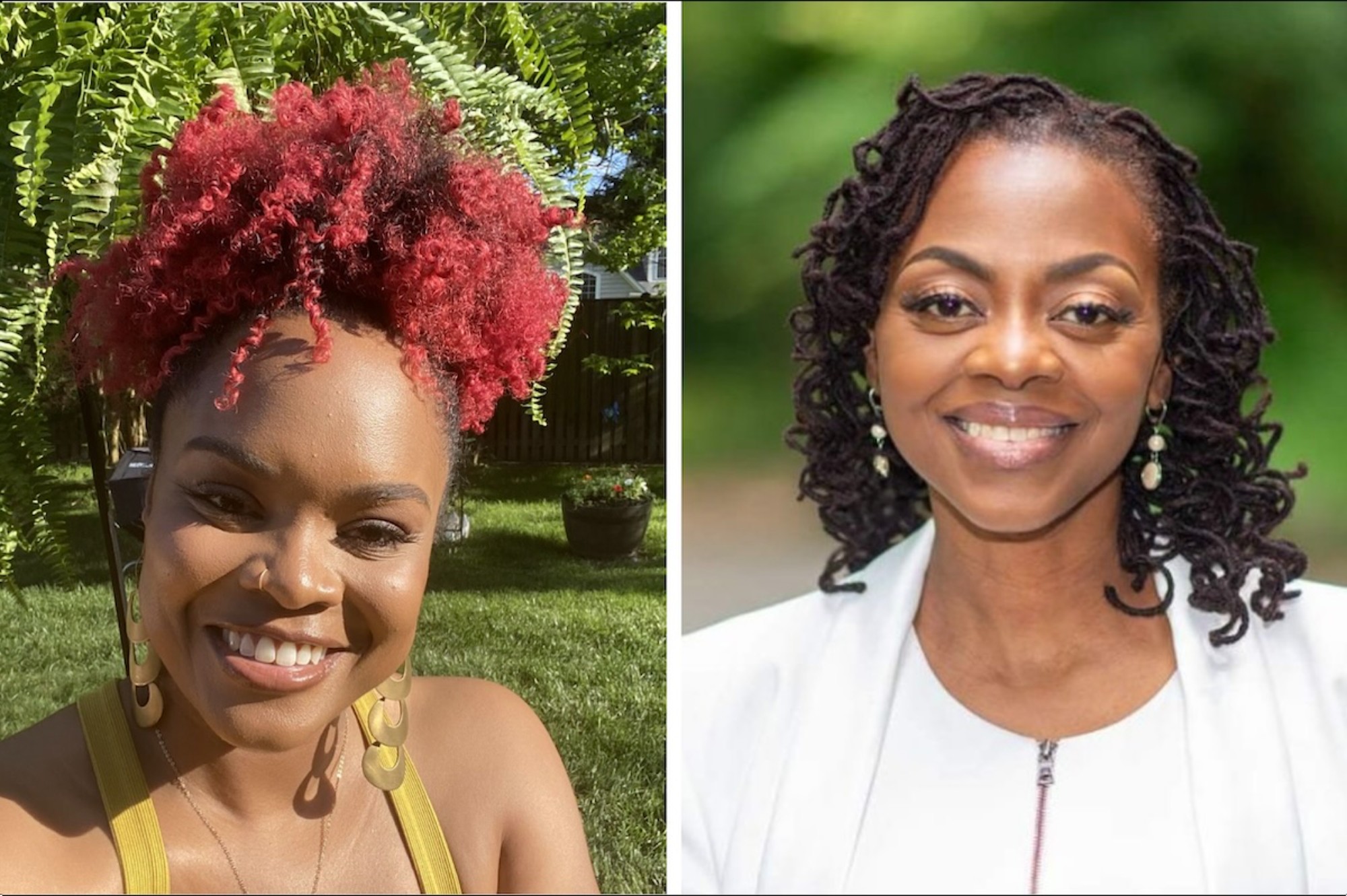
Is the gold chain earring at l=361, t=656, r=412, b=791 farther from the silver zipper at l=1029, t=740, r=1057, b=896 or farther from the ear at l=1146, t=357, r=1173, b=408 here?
the ear at l=1146, t=357, r=1173, b=408

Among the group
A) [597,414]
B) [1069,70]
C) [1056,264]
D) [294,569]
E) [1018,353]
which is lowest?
[294,569]

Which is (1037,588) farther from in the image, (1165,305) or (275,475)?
(275,475)

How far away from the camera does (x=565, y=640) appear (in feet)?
6.77

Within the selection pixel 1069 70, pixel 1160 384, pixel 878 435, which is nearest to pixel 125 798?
pixel 878 435

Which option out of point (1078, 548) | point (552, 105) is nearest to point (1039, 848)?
point (1078, 548)

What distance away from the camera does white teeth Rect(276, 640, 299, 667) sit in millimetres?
1410

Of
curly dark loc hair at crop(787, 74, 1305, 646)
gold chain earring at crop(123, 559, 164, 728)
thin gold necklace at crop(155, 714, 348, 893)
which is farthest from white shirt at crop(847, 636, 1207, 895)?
gold chain earring at crop(123, 559, 164, 728)

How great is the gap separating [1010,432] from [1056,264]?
0.25 metres

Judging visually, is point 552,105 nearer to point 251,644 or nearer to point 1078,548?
point 251,644

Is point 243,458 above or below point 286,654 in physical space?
above

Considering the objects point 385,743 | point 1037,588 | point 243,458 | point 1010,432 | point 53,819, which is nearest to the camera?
point 243,458

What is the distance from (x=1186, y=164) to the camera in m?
1.75

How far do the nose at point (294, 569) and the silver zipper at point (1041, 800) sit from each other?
1.08 meters

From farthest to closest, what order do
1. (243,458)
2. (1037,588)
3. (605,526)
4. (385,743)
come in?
(605,526), (1037,588), (385,743), (243,458)
